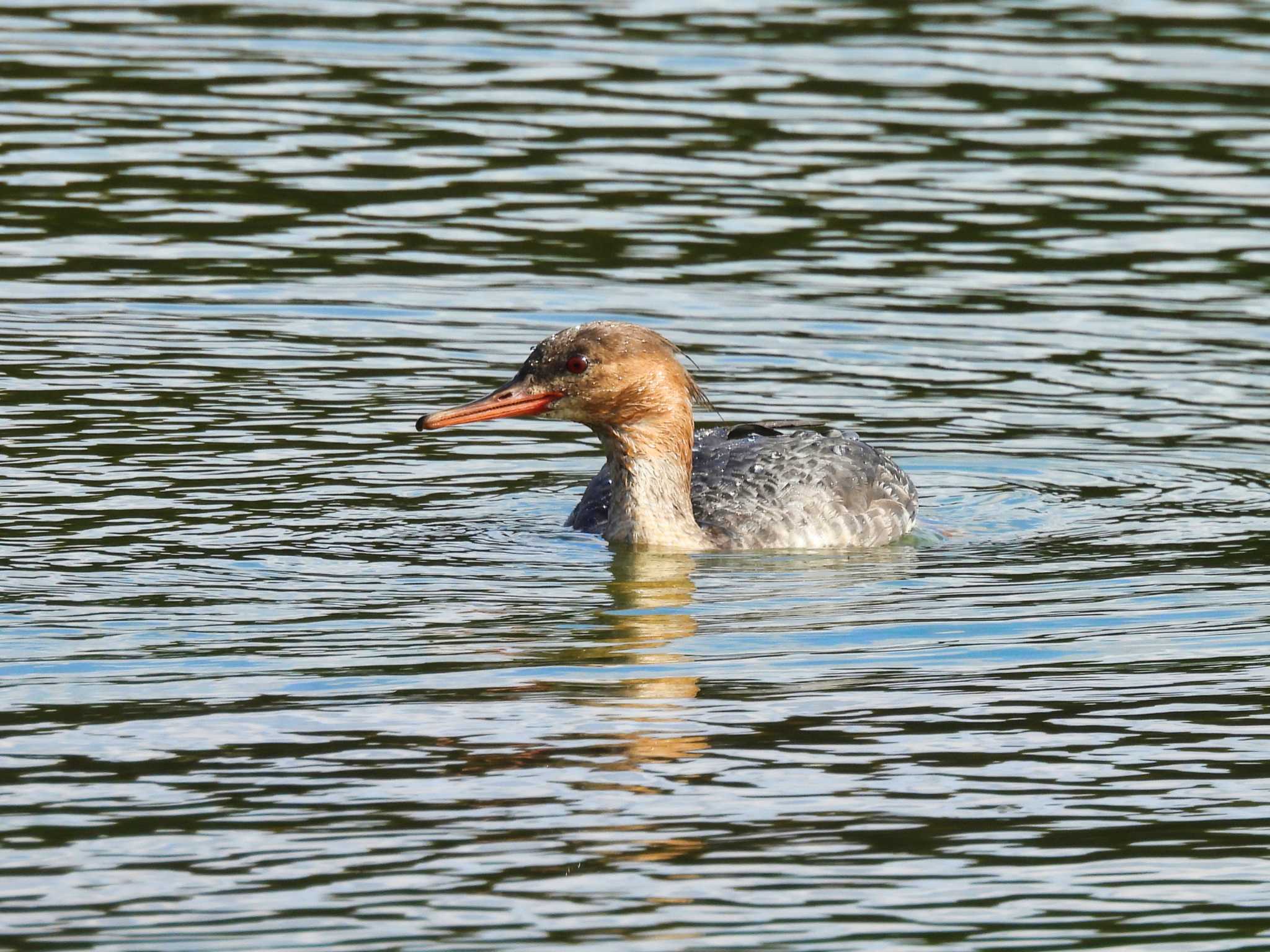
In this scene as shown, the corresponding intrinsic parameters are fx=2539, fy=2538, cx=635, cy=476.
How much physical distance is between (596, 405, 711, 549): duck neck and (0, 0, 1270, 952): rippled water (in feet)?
0.76

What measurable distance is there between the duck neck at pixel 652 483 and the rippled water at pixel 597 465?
23 cm

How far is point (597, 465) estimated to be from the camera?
14727 millimetres

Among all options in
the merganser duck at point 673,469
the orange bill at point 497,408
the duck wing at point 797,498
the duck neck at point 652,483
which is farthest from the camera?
the duck wing at point 797,498

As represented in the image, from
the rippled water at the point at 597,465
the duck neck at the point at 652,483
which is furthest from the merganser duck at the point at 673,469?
the rippled water at the point at 597,465

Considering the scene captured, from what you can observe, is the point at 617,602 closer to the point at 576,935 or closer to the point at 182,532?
the point at 182,532

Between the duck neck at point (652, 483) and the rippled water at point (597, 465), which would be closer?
the rippled water at point (597, 465)

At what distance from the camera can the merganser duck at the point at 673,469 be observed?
12586 millimetres

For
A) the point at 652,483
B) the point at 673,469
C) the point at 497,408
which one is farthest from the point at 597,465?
the point at 497,408

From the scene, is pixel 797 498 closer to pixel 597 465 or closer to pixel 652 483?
pixel 652 483

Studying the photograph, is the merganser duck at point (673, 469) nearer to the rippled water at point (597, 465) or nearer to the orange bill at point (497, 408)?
the orange bill at point (497, 408)

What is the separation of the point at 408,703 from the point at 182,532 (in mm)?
3009

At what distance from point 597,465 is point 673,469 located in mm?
1784

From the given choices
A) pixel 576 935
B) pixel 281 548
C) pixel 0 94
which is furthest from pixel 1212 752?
pixel 0 94

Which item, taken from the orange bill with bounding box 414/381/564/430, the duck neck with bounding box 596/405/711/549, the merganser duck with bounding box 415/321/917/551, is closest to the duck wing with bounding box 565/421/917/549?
the merganser duck with bounding box 415/321/917/551
